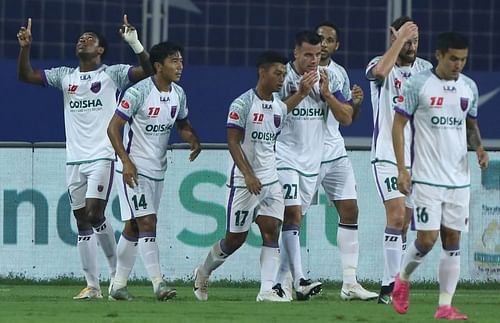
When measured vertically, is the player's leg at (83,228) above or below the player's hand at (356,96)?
below

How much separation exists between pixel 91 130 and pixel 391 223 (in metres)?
2.60

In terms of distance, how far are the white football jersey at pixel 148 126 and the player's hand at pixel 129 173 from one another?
0.21 meters

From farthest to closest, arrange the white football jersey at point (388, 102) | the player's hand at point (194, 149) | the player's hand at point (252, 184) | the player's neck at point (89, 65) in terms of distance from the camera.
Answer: the player's neck at point (89, 65) < the player's hand at point (194, 149) < the white football jersey at point (388, 102) < the player's hand at point (252, 184)

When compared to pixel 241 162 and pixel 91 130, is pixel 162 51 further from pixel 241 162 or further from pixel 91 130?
pixel 241 162

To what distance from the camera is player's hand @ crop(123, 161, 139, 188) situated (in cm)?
1325

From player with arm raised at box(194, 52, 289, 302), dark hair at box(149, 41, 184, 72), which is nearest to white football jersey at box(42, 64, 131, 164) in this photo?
dark hair at box(149, 41, 184, 72)

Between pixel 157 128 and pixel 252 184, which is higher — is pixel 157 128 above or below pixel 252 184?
above

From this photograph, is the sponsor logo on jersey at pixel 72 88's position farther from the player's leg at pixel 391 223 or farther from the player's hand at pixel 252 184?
the player's leg at pixel 391 223

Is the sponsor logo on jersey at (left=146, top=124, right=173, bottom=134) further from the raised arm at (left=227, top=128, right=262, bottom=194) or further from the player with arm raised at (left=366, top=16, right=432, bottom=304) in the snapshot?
the player with arm raised at (left=366, top=16, right=432, bottom=304)

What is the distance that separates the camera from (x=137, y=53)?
13938 millimetres

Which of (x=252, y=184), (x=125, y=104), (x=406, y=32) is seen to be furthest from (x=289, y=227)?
(x=406, y=32)

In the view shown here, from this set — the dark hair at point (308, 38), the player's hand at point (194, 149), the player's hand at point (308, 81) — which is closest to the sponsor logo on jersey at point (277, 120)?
the player's hand at point (308, 81)

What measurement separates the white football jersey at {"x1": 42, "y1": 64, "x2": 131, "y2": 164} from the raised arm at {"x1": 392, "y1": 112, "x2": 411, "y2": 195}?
3.10m

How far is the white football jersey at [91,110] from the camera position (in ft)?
46.0
